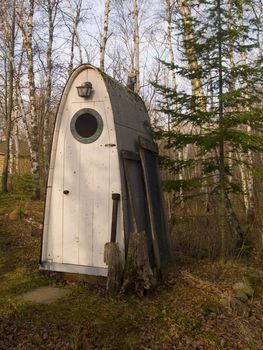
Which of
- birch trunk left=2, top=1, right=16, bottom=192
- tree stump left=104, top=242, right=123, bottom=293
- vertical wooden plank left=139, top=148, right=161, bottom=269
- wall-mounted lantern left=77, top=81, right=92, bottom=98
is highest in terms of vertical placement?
birch trunk left=2, top=1, right=16, bottom=192

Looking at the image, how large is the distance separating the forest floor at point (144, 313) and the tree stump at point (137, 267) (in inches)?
7.6

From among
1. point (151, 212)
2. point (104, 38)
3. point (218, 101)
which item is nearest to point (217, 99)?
point (218, 101)

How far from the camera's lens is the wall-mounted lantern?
18.4 feet

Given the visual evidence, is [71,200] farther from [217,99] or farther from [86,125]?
[217,99]

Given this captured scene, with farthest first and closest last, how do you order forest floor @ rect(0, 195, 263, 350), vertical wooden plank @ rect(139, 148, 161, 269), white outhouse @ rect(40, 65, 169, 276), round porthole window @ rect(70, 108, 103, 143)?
vertical wooden plank @ rect(139, 148, 161, 269) → round porthole window @ rect(70, 108, 103, 143) → white outhouse @ rect(40, 65, 169, 276) → forest floor @ rect(0, 195, 263, 350)

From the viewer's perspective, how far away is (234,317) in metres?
4.79

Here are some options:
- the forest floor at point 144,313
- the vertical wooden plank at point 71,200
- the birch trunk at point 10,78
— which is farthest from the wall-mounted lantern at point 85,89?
the birch trunk at point 10,78

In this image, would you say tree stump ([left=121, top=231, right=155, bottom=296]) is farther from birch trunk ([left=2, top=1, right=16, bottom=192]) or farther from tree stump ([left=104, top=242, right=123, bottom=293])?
birch trunk ([left=2, top=1, right=16, bottom=192])

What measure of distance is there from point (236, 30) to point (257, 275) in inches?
174

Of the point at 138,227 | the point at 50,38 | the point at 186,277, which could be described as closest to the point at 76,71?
the point at 138,227

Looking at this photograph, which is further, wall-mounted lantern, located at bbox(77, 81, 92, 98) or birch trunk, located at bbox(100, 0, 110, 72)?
birch trunk, located at bbox(100, 0, 110, 72)

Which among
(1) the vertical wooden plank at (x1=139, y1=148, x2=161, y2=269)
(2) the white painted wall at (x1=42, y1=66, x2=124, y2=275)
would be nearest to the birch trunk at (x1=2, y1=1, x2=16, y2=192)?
(2) the white painted wall at (x1=42, y1=66, x2=124, y2=275)

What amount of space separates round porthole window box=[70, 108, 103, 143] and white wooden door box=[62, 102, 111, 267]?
0.06 m

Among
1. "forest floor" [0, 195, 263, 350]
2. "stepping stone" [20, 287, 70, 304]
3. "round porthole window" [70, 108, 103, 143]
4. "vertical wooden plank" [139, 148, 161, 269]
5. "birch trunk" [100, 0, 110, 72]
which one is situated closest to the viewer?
"forest floor" [0, 195, 263, 350]
